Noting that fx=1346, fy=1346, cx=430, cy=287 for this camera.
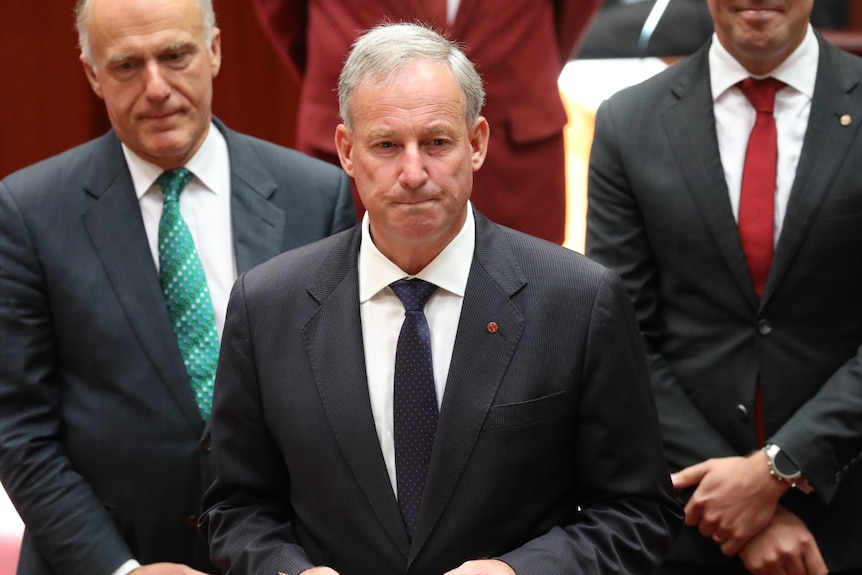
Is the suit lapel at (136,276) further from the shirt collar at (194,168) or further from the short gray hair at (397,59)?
the short gray hair at (397,59)

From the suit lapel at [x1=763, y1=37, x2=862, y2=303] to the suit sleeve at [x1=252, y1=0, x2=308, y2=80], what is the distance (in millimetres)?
1437

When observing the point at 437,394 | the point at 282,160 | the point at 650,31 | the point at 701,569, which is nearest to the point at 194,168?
the point at 282,160

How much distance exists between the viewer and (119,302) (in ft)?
8.25

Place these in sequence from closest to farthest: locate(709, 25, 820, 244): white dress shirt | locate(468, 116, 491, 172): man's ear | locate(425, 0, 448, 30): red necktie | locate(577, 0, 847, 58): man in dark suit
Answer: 1. locate(468, 116, 491, 172): man's ear
2. locate(709, 25, 820, 244): white dress shirt
3. locate(425, 0, 448, 30): red necktie
4. locate(577, 0, 847, 58): man in dark suit

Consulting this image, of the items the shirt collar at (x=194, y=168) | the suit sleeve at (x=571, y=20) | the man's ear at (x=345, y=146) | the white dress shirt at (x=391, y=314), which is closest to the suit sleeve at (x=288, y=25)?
the suit sleeve at (x=571, y=20)

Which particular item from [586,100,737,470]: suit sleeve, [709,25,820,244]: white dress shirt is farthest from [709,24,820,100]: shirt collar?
[586,100,737,470]: suit sleeve

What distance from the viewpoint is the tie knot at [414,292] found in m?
2.11

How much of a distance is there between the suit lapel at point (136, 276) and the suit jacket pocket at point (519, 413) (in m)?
0.73

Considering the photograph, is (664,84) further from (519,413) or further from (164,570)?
(164,570)

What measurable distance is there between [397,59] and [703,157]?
2.64 ft

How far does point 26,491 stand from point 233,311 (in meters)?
0.63

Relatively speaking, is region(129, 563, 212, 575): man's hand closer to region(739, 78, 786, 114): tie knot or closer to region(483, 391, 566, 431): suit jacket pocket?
region(483, 391, 566, 431): suit jacket pocket

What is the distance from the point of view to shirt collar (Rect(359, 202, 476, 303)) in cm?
212

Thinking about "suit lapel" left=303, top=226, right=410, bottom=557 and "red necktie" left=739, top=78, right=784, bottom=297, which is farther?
"red necktie" left=739, top=78, right=784, bottom=297
